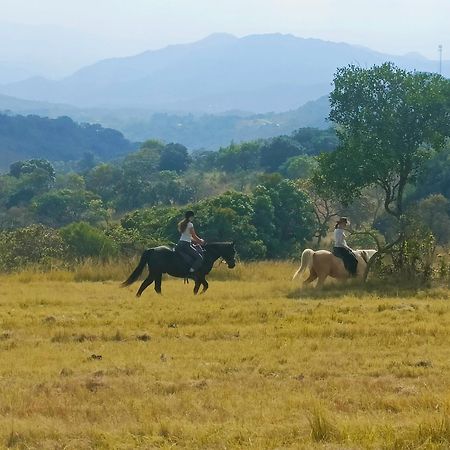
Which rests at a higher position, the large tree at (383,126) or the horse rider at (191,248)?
the large tree at (383,126)

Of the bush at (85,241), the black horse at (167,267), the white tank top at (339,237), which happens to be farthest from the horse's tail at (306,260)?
the bush at (85,241)

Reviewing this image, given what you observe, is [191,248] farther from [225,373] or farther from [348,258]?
[225,373]

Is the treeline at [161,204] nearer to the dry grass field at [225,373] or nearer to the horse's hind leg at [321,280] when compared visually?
the horse's hind leg at [321,280]

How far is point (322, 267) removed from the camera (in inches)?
794

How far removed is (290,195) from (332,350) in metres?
29.9

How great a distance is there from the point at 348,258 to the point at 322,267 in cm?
83

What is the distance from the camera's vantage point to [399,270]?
1995 centimetres

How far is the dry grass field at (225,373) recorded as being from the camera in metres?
6.79

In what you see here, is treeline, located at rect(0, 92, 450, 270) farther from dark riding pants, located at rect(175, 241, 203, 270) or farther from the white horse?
dark riding pants, located at rect(175, 241, 203, 270)

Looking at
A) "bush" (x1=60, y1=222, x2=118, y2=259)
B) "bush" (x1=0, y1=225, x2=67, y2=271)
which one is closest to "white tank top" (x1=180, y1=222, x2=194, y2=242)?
"bush" (x1=0, y1=225, x2=67, y2=271)

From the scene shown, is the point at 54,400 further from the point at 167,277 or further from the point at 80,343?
the point at 167,277

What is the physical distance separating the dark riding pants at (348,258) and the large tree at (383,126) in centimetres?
264

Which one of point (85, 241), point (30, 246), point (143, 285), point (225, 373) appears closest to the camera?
point (225, 373)

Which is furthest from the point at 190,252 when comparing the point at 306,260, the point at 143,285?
the point at 306,260
